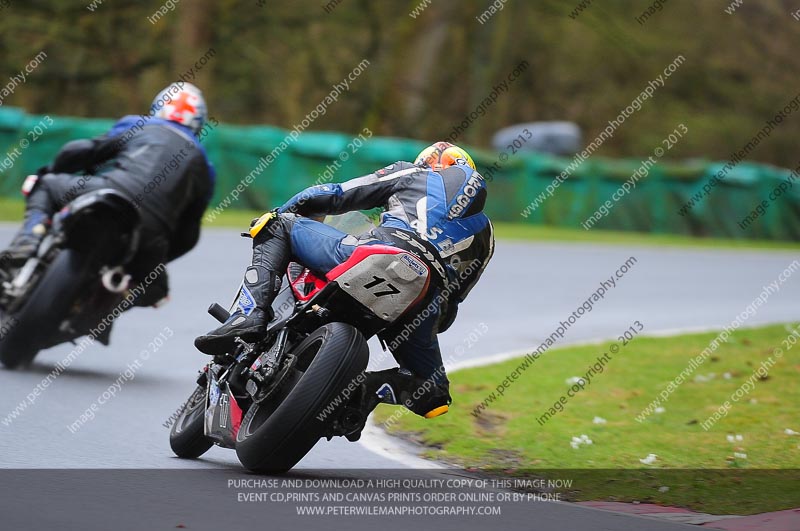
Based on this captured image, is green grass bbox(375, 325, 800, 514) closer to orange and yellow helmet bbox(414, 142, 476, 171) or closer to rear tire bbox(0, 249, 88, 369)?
orange and yellow helmet bbox(414, 142, 476, 171)

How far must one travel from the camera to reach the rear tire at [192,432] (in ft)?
20.1

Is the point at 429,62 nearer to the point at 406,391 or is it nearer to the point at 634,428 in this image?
the point at 634,428

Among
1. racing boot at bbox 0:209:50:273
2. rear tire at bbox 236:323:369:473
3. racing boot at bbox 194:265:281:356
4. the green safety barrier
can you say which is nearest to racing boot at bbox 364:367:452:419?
rear tire at bbox 236:323:369:473

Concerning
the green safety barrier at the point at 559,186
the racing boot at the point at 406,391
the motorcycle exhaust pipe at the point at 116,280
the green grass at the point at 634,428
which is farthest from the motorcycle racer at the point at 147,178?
the green safety barrier at the point at 559,186

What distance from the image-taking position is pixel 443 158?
243 inches

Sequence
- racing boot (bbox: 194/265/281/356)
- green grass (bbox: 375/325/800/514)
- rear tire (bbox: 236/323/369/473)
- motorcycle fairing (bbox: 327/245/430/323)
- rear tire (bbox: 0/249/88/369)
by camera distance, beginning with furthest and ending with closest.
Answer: rear tire (bbox: 0/249/88/369) < green grass (bbox: 375/325/800/514) < racing boot (bbox: 194/265/281/356) < motorcycle fairing (bbox: 327/245/430/323) < rear tire (bbox: 236/323/369/473)

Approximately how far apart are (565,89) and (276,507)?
35.2 m

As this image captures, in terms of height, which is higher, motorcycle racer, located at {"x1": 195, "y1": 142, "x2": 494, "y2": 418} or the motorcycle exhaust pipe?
motorcycle racer, located at {"x1": 195, "y1": 142, "x2": 494, "y2": 418}

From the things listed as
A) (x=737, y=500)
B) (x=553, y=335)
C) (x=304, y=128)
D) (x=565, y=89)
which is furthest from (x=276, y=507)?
(x=565, y=89)

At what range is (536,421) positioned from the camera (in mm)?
8141

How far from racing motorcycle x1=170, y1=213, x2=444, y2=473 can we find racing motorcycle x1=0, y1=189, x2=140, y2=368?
2.37 metres

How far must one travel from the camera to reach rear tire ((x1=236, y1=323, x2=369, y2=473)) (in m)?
5.29

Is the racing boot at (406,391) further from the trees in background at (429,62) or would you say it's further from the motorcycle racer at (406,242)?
the trees in background at (429,62)

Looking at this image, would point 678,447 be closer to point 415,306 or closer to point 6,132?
point 415,306
